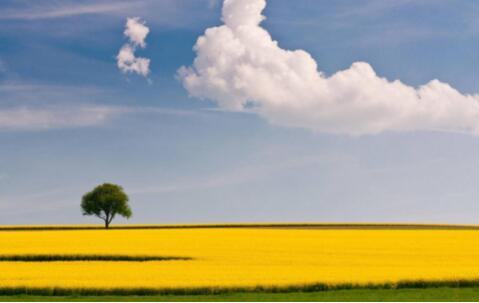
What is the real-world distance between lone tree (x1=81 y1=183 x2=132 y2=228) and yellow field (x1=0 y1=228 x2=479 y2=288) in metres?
45.8

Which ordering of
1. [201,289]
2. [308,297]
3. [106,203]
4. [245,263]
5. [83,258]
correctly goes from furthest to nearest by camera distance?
[106,203]
[83,258]
[245,263]
[201,289]
[308,297]

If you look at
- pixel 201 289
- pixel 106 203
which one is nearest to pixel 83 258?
pixel 201 289

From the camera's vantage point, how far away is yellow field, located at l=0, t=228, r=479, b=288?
30188 mm

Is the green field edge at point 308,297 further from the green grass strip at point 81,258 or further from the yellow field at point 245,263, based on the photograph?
A: the green grass strip at point 81,258

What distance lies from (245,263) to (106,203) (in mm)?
70807

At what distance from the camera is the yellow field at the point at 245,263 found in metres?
30.2

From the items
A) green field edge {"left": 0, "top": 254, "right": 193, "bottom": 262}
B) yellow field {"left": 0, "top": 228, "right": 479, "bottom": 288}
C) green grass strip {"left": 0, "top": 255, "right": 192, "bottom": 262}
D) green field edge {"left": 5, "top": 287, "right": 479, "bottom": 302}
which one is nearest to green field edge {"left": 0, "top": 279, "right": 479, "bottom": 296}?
→ yellow field {"left": 0, "top": 228, "right": 479, "bottom": 288}

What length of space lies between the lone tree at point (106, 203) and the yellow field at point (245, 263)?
45792 millimetres

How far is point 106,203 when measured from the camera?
10662 centimetres

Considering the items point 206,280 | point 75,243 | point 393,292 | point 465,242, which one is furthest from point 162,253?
point 465,242

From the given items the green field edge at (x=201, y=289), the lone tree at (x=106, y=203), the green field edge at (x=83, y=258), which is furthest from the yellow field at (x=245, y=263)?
the lone tree at (x=106, y=203)

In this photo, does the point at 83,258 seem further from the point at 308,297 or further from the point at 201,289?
the point at 308,297

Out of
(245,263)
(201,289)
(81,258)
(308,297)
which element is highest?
(245,263)

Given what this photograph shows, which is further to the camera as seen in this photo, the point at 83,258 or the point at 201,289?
the point at 83,258
